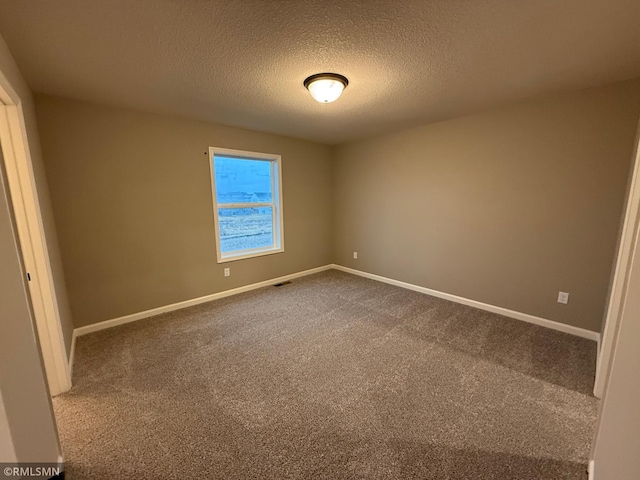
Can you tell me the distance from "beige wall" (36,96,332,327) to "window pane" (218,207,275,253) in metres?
0.23

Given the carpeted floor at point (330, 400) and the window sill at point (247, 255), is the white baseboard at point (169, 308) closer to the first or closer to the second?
the carpeted floor at point (330, 400)

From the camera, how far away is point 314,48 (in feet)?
5.48

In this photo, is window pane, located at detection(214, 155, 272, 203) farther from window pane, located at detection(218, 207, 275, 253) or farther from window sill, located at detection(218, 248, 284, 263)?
window sill, located at detection(218, 248, 284, 263)

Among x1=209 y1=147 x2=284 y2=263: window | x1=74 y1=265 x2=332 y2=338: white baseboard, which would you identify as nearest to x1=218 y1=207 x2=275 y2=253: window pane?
x1=209 y1=147 x2=284 y2=263: window

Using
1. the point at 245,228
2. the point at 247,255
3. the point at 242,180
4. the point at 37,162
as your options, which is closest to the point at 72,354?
the point at 37,162

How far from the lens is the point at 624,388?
3.24 feet

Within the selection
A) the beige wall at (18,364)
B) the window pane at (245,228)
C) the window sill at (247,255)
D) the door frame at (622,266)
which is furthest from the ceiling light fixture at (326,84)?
the window sill at (247,255)

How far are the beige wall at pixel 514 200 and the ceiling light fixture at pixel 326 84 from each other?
180cm

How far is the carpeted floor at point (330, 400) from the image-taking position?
133 cm

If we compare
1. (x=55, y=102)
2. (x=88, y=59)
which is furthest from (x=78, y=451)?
(x=55, y=102)

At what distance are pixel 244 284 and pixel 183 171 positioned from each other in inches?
67.6

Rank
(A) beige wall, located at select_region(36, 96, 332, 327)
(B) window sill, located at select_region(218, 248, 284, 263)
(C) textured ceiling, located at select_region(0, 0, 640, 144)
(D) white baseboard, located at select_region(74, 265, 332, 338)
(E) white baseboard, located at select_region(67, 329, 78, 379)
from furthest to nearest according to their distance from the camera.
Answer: (B) window sill, located at select_region(218, 248, 284, 263)
(D) white baseboard, located at select_region(74, 265, 332, 338)
(A) beige wall, located at select_region(36, 96, 332, 327)
(E) white baseboard, located at select_region(67, 329, 78, 379)
(C) textured ceiling, located at select_region(0, 0, 640, 144)

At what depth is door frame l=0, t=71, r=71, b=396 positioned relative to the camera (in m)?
1.61

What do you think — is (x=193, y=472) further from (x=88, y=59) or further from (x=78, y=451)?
(x=88, y=59)
